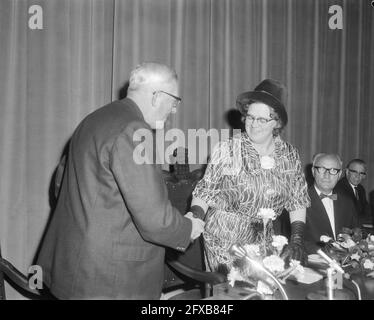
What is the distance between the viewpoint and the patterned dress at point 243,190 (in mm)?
2361

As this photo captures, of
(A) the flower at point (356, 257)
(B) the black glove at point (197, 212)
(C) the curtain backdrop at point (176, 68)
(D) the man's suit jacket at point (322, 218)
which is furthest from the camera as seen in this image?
(C) the curtain backdrop at point (176, 68)

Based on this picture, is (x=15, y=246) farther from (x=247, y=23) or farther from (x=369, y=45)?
(x=369, y=45)

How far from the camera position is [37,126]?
3.62m

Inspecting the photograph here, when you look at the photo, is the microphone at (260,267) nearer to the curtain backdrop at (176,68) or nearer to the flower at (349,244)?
the flower at (349,244)

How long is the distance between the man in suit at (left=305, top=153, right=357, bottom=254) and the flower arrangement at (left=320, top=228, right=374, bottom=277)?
2.11ft

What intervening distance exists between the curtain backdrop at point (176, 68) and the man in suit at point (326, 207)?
1.62 metres

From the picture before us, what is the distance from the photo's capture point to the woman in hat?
2.35 m

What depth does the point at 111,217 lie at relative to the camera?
1691 millimetres

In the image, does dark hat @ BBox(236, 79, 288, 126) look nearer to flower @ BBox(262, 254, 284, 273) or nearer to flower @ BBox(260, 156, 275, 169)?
flower @ BBox(260, 156, 275, 169)

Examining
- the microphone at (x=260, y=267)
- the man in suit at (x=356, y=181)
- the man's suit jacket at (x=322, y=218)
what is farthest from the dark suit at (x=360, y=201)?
the microphone at (x=260, y=267)

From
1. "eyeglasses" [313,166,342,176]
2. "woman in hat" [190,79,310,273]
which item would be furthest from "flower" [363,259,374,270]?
"eyeglasses" [313,166,342,176]

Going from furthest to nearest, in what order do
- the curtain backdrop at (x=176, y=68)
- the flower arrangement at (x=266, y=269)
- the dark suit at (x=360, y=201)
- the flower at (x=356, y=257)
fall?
the dark suit at (x=360, y=201) → the curtain backdrop at (x=176, y=68) → the flower at (x=356, y=257) → the flower arrangement at (x=266, y=269)

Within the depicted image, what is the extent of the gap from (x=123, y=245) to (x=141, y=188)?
270 mm

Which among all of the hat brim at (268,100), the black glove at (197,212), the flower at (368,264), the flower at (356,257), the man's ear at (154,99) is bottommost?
the flower at (368,264)
